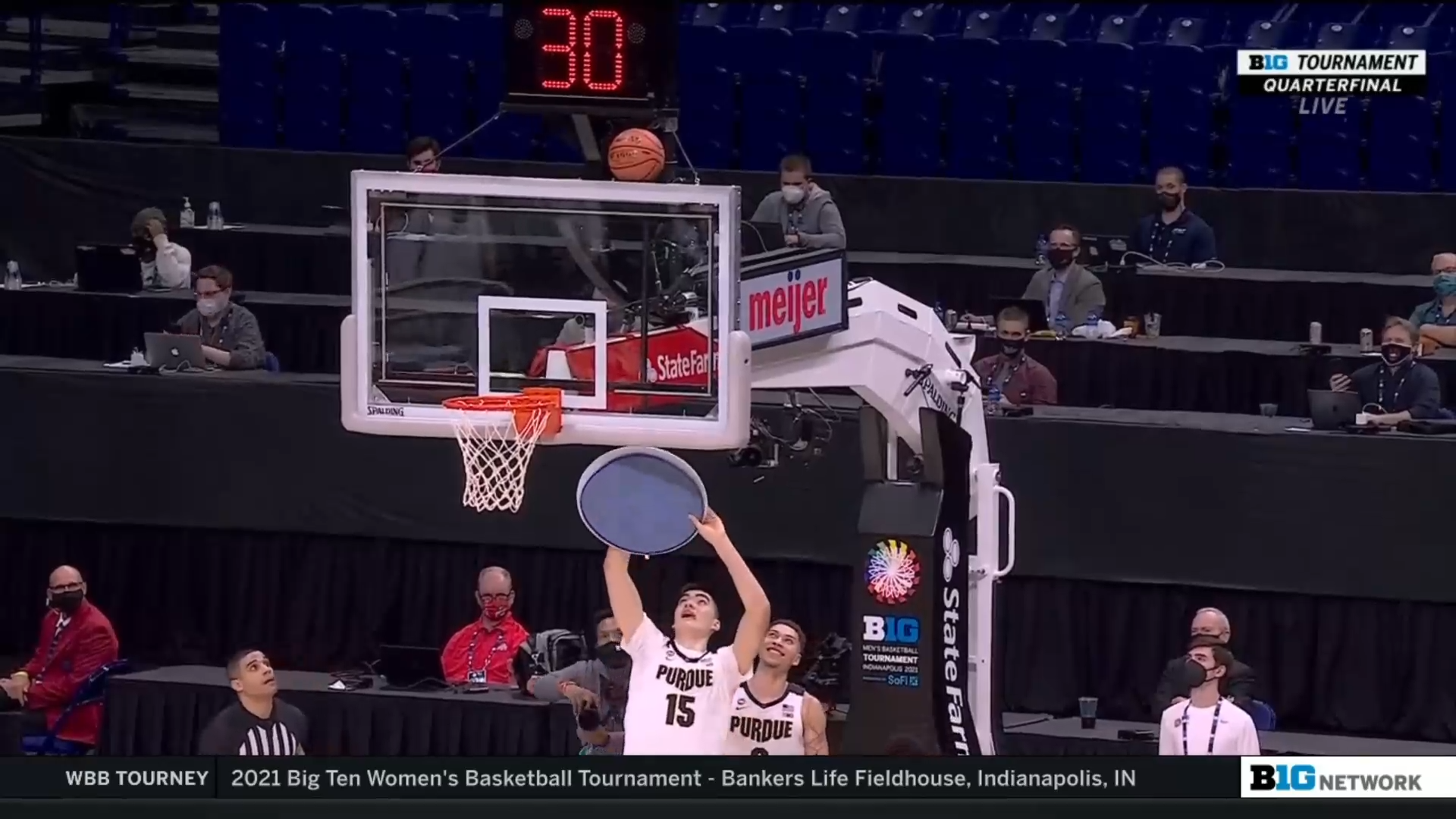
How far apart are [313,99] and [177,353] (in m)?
5.13

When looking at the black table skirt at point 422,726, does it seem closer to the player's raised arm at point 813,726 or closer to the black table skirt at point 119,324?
the player's raised arm at point 813,726

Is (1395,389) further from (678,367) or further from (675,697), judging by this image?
(678,367)

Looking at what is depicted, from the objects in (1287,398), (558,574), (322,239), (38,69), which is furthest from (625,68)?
(38,69)

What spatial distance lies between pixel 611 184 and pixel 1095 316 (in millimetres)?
6841

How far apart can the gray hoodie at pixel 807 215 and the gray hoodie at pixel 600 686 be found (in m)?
4.99

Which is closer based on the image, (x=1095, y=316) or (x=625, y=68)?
(x=625, y=68)

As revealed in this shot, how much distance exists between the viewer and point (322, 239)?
16984 mm

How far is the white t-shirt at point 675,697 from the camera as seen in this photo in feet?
33.1

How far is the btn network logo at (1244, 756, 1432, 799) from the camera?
34.7 feet

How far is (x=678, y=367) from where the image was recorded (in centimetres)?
939

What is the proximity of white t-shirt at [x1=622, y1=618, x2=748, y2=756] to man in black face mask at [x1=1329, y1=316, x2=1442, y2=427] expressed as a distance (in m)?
4.37

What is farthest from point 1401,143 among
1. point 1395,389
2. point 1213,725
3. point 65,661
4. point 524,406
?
point 65,661

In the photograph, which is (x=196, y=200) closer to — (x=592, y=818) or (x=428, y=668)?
(x=428, y=668)

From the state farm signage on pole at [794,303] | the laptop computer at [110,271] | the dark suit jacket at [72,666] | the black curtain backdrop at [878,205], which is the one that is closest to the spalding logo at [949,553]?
the state farm signage on pole at [794,303]
